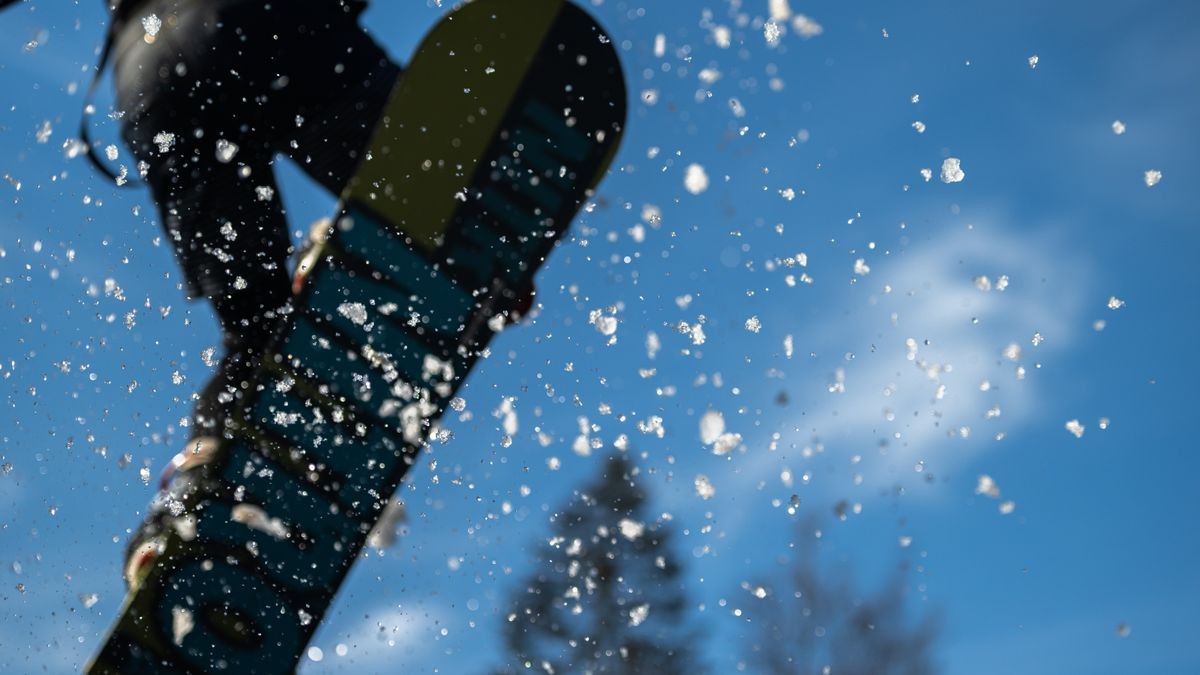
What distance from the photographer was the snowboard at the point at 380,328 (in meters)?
2.56

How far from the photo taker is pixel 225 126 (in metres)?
2.53

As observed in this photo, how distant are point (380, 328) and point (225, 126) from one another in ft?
2.20

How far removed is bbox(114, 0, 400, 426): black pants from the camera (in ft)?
8.13

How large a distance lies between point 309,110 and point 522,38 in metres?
0.71

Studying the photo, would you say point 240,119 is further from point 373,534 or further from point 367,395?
point 373,534

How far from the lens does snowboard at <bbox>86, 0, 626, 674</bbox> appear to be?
8.39 feet

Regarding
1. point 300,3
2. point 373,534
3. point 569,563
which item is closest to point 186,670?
point 373,534

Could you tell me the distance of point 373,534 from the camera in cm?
267

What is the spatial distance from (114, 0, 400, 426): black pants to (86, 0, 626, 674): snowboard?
17 centimetres

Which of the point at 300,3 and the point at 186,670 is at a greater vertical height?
the point at 300,3

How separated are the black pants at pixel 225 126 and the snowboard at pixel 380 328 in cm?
17

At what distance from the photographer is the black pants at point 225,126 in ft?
8.13

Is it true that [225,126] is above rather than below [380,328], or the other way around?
above

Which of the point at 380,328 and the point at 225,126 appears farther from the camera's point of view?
the point at 380,328
